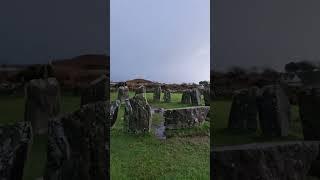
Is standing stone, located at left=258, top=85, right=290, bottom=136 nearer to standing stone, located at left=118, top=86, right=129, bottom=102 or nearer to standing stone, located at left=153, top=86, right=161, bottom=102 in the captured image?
standing stone, located at left=118, top=86, right=129, bottom=102

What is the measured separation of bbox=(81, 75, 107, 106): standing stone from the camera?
13.1 feet

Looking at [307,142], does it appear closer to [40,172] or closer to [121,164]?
[40,172]

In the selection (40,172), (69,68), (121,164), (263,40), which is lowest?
(121,164)

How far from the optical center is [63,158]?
12.7 feet

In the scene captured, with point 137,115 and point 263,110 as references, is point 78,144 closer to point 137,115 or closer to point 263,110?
point 263,110

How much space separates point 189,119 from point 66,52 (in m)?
6.12

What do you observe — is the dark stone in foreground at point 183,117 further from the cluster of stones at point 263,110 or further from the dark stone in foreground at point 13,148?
the dark stone in foreground at point 13,148

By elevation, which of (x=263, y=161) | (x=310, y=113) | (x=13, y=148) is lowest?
(x=263, y=161)

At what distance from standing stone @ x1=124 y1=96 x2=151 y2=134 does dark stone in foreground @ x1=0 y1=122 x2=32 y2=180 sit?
5615mm

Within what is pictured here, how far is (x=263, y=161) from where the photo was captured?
3857mm

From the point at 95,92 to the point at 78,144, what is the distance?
45cm

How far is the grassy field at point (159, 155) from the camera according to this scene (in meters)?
8.74

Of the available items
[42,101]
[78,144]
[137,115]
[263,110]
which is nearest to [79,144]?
[78,144]

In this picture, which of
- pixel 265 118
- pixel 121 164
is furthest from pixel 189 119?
pixel 265 118
